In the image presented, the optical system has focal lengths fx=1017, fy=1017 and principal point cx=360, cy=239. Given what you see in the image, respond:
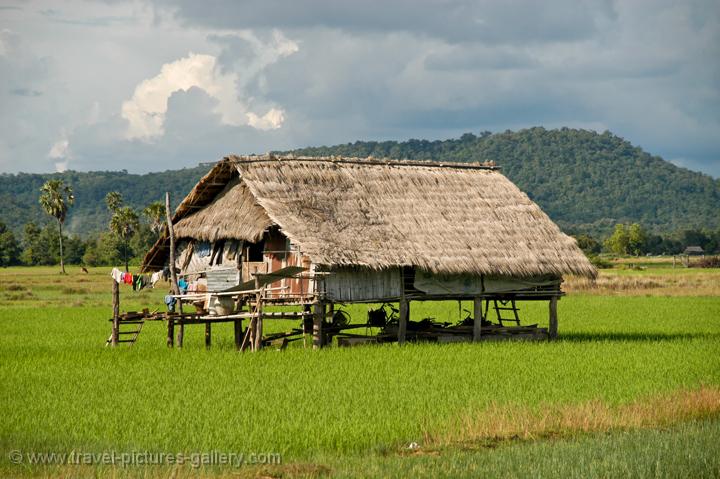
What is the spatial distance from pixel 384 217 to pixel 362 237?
1.23 metres

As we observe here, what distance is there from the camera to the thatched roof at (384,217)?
Result: 20375 mm

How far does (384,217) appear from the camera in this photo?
21812mm

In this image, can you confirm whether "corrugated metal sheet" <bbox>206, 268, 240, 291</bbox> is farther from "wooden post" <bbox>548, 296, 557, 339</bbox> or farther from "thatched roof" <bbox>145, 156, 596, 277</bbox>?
"wooden post" <bbox>548, 296, 557, 339</bbox>

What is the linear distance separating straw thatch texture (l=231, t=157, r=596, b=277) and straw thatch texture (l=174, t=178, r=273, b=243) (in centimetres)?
51

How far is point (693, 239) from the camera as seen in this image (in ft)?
309

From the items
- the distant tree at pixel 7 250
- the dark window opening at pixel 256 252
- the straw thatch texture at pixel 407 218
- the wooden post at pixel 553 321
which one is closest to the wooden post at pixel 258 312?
the straw thatch texture at pixel 407 218

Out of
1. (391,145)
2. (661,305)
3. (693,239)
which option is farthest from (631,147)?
(661,305)

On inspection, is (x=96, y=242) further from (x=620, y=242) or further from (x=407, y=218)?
(x=407, y=218)

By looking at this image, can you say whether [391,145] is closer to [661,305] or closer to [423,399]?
[661,305]

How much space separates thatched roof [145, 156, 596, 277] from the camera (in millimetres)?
20375

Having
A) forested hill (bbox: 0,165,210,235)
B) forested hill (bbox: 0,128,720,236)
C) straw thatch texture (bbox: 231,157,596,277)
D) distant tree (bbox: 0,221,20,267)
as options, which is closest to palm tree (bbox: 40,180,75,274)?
distant tree (bbox: 0,221,20,267)

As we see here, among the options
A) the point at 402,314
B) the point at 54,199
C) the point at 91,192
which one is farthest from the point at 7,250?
the point at 91,192

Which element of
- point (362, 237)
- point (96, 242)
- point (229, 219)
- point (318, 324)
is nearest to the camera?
point (318, 324)

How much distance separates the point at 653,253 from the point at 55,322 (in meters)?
72.6
